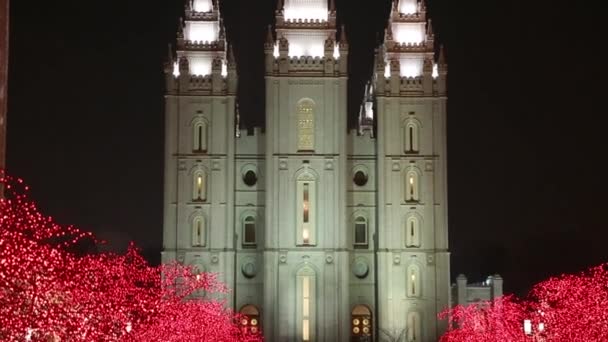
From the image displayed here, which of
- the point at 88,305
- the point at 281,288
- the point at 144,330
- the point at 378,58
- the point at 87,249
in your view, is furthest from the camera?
the point at 87,249

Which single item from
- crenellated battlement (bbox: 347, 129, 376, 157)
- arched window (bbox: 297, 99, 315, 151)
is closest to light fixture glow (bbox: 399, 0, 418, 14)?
crenellated battlement (bbox: 347, 129, 376, 157)

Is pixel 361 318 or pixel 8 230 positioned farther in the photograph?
pixel 361 318

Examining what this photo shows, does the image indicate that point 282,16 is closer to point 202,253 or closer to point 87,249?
point 202,253

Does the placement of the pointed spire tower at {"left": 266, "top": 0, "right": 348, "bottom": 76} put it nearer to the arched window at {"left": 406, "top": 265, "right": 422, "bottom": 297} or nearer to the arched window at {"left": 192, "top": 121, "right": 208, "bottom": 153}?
the arched window at {"left": 192, "top": 121, "right": 208, "bottom": 153}

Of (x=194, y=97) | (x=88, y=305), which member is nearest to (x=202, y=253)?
(x=194, y=97)

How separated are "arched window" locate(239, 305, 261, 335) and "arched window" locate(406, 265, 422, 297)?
10.4 metres

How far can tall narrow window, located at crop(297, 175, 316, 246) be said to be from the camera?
77.6 m

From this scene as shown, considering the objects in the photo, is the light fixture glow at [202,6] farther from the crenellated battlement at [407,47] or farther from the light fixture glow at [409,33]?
the light fixture glow at [409,33]

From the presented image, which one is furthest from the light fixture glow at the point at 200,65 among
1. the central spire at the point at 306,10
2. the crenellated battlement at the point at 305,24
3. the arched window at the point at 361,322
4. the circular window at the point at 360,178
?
the arched window at the point at 361,322

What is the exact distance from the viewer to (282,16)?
7956 cm

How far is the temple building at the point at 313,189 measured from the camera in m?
77.1

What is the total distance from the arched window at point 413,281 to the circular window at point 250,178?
39.7 feet

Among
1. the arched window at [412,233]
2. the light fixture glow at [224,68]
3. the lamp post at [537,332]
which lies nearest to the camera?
the lamp post at [537,332]

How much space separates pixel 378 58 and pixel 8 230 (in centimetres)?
5260
